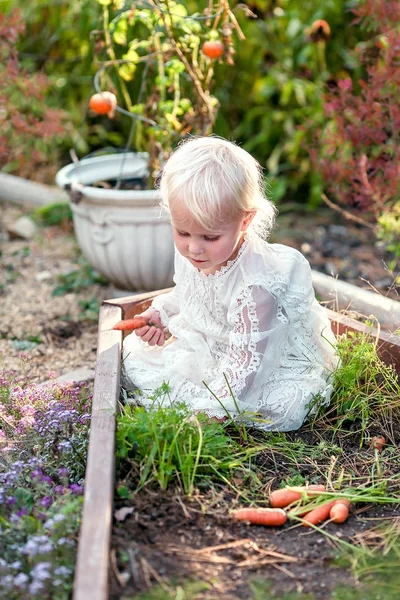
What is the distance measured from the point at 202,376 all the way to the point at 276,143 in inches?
133

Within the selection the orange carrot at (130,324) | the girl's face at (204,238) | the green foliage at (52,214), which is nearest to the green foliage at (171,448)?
the girl's face at (204,238)

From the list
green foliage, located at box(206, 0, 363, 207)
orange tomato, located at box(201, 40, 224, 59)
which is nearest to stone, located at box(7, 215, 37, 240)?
green foliage, located at box(206, 0, 363, 207)

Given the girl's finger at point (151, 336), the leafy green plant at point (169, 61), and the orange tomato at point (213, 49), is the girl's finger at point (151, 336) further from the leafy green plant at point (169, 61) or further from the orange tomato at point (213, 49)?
the orange tomato at point (213, 49)

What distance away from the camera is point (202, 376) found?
280 cm

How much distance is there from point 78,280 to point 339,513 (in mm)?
2552

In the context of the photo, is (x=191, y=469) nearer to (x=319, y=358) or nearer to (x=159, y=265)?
(x=319, y=358)

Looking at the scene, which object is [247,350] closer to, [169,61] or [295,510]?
[295,510]

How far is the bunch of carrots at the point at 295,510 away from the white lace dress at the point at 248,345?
0.32 m

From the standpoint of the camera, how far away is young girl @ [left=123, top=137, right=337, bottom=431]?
96.8 inches

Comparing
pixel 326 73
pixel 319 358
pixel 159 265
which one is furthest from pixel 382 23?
pixel 319 358

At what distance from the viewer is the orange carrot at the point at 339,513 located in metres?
2.23

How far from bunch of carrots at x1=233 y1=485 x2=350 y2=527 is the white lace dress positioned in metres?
0.32

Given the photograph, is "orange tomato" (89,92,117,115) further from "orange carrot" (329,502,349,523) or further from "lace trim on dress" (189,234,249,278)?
"orange carrot" (329,502,349,523)

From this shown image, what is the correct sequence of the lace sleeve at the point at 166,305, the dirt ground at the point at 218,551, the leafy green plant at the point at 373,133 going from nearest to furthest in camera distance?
the dirt ground at the point at 218,551
the lace sleeve at the point at 166,305
the leafy green plant at the point at 373,133
